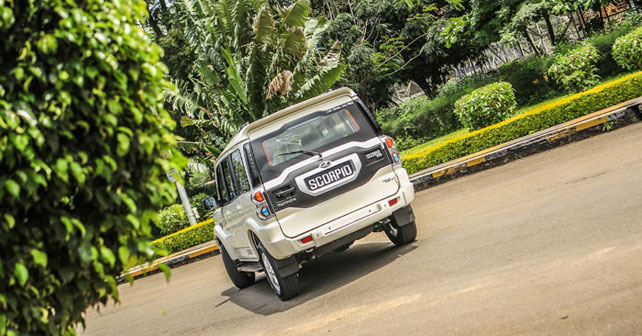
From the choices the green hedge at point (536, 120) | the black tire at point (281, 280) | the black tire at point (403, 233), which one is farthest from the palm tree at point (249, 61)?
the black tire at point (281, 280)

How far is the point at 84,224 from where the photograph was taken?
345cm

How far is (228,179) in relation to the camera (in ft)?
29.4

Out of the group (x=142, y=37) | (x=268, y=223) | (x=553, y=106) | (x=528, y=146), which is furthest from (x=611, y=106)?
(x=142, y=37)

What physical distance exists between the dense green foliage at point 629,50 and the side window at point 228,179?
12897 mm

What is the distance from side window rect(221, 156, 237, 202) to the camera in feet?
28.2

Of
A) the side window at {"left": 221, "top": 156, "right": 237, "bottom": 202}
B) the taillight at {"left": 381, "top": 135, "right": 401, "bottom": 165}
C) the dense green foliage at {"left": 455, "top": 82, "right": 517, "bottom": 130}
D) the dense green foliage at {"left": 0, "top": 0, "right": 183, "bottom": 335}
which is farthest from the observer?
the dense green foliage at {"left": 455, "top": 82, "right": 517, "bottom": 130}

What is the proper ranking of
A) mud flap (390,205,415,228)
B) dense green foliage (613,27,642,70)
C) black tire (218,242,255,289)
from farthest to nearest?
dense green foliage (613,27,642,70) < black tire (218,242,255,289) < mud flap (390,205,415,228)

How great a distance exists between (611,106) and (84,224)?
12933 millimetres

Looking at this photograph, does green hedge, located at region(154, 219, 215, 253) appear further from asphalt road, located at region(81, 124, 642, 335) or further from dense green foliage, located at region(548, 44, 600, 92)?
dense green foliage, located at region(548, 44, 600, 92)

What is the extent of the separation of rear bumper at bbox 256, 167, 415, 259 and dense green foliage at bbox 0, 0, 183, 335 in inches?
142

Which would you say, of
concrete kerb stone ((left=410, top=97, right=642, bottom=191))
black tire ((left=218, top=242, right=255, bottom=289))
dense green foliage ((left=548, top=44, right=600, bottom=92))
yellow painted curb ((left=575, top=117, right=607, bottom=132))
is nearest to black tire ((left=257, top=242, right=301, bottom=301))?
black tire ((left=218, top=242, right=255, bottom=289))

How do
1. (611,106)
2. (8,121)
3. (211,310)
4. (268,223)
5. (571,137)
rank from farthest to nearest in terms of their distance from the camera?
(611,106), (571,137), (211,310), (268,223), (8,121)

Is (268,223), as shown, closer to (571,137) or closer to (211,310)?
(211,310)

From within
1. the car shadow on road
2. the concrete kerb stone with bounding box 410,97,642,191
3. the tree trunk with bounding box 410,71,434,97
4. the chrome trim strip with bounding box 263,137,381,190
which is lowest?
the car shadow on road
